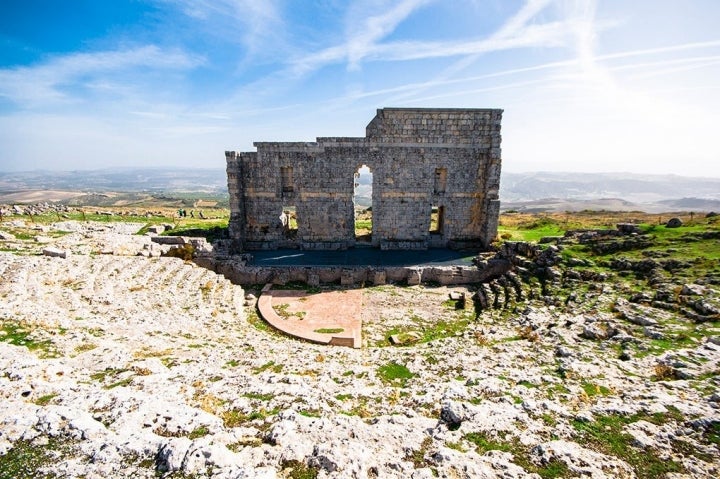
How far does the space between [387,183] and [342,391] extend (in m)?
16.3

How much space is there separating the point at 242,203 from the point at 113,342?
14462 mm

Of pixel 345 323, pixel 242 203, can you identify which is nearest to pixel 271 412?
pixel 345 323

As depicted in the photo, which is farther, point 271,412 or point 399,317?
point 399,317

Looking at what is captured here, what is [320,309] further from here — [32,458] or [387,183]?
[32,458]

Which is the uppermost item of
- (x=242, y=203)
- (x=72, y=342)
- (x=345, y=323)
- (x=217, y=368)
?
(x=242, y=203)

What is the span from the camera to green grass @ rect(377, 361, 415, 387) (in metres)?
8.47

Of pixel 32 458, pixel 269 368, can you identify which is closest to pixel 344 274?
pixel 269 368

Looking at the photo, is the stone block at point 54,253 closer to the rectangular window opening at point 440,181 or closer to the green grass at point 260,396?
the green grass at point 260,396

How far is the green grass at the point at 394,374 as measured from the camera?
847cm

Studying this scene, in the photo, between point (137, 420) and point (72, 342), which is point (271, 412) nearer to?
point (137, 420)

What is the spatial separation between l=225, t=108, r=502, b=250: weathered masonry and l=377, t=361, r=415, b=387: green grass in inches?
544

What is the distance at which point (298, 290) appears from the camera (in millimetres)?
17703

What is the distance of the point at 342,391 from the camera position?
7.58m

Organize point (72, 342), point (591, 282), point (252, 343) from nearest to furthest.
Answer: point (72, 342)
point (252, 343)
point (591, 282)
